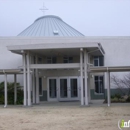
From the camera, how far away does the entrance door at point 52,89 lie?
26875 mm

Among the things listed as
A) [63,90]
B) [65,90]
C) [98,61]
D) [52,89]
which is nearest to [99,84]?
[98,61]

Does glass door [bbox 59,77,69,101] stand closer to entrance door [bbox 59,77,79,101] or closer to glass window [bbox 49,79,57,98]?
entrance door [bbox 59,77,79,101]

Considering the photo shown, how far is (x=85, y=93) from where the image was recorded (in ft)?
66.2

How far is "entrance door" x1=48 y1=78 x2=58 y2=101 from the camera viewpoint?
1058 inches

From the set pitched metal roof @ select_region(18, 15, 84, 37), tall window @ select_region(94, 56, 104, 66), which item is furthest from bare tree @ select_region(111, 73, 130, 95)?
pitched metal roof @ select_region(18, 15, 84, 37)

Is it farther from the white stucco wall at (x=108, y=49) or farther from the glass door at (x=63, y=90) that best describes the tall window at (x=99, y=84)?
the glass door at (x=63, y=90)

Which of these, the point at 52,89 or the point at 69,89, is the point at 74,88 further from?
the point at 52,89

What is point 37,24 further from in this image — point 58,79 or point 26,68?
point 26,68

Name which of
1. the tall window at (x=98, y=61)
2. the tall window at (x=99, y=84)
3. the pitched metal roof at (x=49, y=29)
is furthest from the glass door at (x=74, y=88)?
the pitched metal roof at (x=49, y=29)

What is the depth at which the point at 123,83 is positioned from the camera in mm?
26500

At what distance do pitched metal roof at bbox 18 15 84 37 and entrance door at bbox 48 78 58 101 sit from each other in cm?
820

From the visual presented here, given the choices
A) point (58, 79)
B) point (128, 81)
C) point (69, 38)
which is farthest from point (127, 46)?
point (58, 79)

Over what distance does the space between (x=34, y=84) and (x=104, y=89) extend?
719 cm

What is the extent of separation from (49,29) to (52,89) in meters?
10.8
